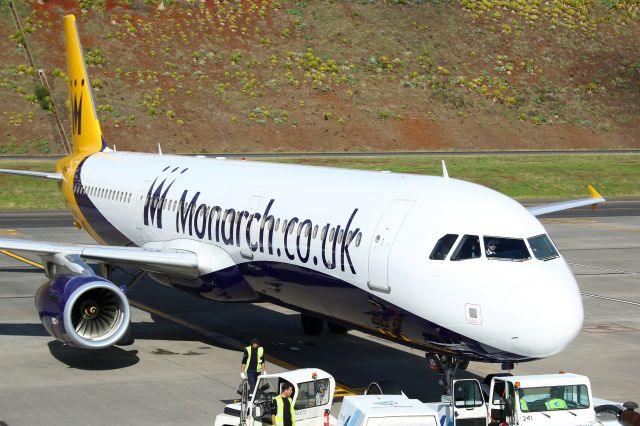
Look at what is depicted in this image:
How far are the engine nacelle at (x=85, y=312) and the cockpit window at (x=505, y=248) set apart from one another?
9.94 metres

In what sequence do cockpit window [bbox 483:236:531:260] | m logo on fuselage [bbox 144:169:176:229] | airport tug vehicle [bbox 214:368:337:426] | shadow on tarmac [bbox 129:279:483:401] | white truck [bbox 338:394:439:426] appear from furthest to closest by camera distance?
m logo on fuselage [bbox 144:169:176:229] → shadow on tarmac [bbox 129:279:483:401] → cockpit window [bbox 483:236:531:260] → airport tug vehicle [bbox 214:368:337:426] → white truck [bbox 338:394:439:426]

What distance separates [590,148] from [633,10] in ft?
120

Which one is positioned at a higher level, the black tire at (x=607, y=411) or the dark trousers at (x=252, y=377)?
the dark trousers at (x=252, y=377)

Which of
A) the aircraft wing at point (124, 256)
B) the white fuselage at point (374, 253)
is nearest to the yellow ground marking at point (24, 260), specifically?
the white fuselage at point (374, 253)

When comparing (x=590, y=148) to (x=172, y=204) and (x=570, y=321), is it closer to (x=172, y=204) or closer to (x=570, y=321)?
(x=172, y=204)

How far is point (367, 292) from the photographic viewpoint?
2164cm

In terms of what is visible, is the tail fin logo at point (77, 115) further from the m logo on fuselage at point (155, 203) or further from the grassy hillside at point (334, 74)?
the grassy hillside at point (334, 74)

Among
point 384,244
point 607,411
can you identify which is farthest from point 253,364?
point 607,411

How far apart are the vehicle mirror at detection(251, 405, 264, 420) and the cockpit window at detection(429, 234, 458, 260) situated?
4392 millimetres

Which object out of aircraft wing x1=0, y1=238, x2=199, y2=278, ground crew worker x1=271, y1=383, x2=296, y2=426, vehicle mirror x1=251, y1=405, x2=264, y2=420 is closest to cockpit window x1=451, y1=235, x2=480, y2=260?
ground crew worker x1=271, y1=383, x2=296, y2=426

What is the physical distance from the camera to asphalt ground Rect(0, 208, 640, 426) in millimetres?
22344

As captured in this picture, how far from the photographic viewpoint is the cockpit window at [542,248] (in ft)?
65.4

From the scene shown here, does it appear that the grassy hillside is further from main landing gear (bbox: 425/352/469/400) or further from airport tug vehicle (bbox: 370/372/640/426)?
airport tug vehicle (bbox: 370/372/640/426)

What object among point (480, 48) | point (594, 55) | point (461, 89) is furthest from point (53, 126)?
point (594, 55)
